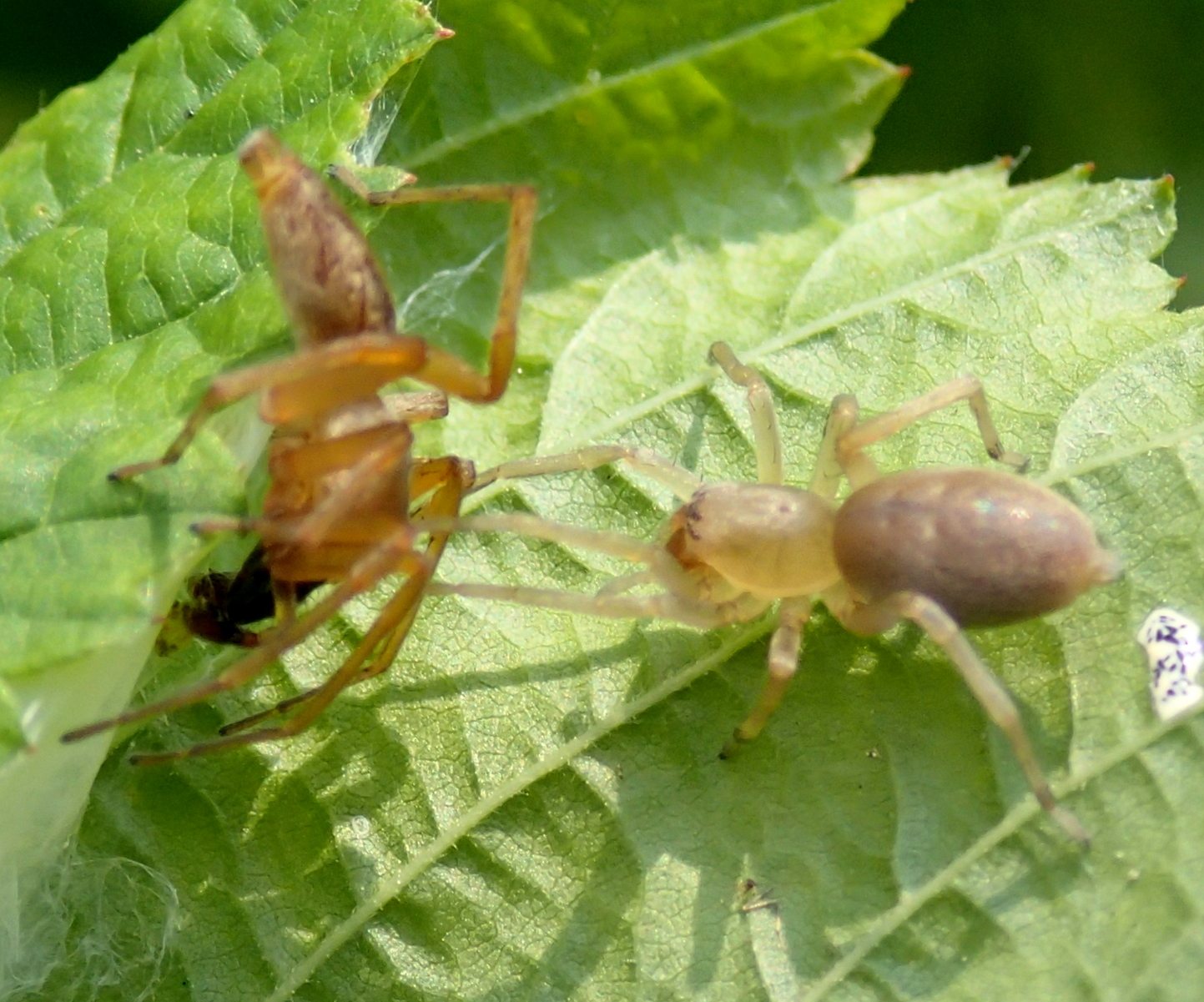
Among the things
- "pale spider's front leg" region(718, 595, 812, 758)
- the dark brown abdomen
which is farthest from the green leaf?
the dark brown abdomen

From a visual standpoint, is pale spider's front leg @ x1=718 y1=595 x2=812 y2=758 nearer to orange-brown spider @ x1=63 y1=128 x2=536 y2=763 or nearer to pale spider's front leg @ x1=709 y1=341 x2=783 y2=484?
pale spider's front leg @ x1=709 y1=341 x2=783 y2=484

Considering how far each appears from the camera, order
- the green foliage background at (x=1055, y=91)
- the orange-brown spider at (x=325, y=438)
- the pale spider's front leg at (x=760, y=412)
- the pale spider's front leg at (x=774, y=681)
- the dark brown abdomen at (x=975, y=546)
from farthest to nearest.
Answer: the green foliage background at (x=1055, y=91) → the pale spider's front leg at (x=760, y=412) → the pale spider's front leg at (x=774, y=681) → the dark brown abdomen at (x=975, y=546) → the orange-brown spider at (x=325, y=438)

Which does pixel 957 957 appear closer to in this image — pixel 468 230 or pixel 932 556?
Answer: pixel 932 556

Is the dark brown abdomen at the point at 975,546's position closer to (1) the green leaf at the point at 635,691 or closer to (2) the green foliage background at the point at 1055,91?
(1) the green leaf at the point at 635,691

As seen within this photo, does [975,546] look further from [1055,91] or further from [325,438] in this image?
[1055,91]

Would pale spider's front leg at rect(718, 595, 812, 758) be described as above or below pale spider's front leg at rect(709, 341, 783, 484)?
below

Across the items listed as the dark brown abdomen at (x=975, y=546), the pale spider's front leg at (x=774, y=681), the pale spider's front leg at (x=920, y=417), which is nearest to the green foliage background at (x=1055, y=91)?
the pale spider's front leg at (x=920, y=417)

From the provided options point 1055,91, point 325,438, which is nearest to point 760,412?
point 325,438
